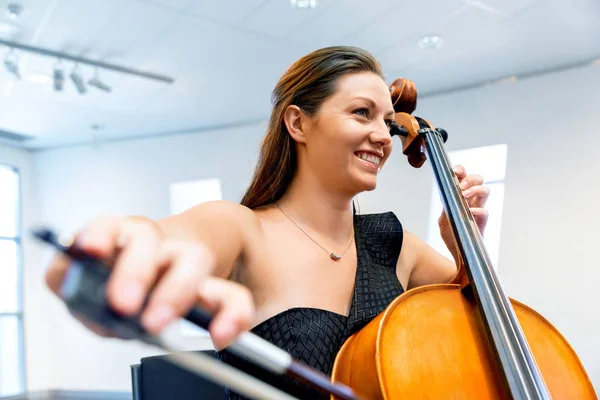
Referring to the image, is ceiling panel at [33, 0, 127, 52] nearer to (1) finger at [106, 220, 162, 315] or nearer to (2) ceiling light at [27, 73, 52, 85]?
(2) ceiling light at [27, 73, 52, 85]

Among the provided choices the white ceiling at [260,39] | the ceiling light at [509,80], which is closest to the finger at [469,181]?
the white ceiling at [260,39]

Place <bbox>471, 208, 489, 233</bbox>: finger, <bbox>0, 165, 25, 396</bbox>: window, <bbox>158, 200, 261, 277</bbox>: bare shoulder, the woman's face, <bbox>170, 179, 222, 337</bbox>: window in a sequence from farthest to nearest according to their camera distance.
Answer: <bbox>0, 165, 25, 396</bbox>: window, <bbox>170, 179, 222, 337</bbox>: window, <bbox>471, 208, 489, 233</bbox>: finger, the woman's face, <bbox>158, 200, 261, 277</bbox>: bare shoulder

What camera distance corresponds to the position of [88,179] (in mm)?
7062

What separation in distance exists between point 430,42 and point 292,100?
325 cm

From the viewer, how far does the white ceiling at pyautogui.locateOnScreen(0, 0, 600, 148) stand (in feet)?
12.1

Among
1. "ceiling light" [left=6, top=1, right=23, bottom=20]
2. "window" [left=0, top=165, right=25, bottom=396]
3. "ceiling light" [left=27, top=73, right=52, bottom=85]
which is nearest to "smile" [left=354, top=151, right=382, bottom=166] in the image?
"ceiling light" [left=6, top=1, right=23, bottom=20]

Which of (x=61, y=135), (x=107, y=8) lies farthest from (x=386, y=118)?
(x=61, y=135)

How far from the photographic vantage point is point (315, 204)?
1.11 meters

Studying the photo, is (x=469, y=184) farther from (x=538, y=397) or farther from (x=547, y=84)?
(x=547, y=84)

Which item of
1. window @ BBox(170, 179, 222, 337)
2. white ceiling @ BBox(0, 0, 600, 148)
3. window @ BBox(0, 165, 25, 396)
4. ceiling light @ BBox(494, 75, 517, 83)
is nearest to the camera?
white ceiling @ BBox(0, 0, 600, 148)

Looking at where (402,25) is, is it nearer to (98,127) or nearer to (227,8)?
(227,8)

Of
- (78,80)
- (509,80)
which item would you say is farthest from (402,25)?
(78,80)

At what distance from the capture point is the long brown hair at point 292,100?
43.6 inches

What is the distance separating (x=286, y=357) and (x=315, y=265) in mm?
745
